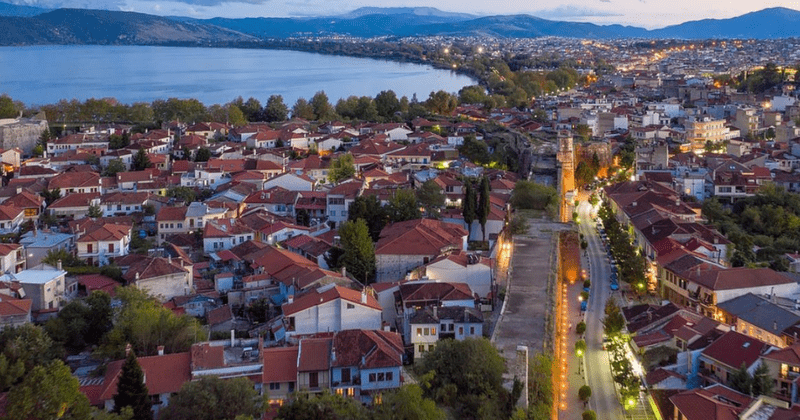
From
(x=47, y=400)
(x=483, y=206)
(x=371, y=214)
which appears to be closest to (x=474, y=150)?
(x=371, y=214)

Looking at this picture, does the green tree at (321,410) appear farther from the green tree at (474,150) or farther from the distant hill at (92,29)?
the distant hill at (92,29)

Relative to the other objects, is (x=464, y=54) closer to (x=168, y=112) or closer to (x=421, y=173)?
(x=168, y=112)

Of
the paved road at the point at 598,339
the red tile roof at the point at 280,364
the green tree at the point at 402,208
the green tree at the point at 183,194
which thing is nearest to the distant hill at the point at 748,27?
the paved road at the point at 598,339

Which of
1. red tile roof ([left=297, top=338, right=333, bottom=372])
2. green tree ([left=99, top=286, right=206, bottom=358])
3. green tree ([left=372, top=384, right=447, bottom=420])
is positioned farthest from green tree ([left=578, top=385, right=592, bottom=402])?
green tree ([left=99, top=286, right=206, bottom=358])

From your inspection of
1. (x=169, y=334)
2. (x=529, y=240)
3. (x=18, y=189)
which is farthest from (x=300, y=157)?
(x=169, y=334)

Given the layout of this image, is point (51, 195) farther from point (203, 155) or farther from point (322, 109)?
point (322, 109)

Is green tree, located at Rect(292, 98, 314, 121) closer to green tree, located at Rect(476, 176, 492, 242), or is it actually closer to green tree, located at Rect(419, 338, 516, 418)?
green tree, located at Rect(476, 176, 492, 242)
